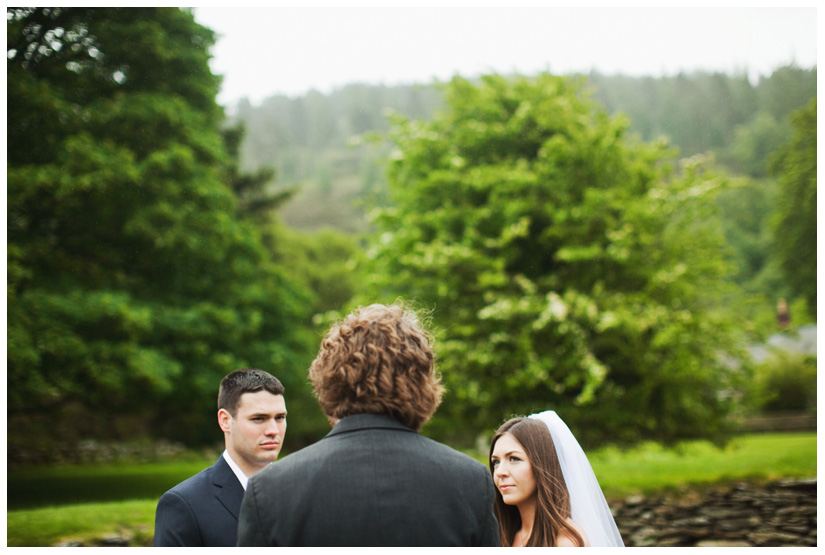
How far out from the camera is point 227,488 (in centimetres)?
266

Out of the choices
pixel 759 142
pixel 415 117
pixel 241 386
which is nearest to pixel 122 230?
pixel 241 386

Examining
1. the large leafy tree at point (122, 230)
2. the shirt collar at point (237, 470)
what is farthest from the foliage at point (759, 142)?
the shirt collar at point (237, 470)

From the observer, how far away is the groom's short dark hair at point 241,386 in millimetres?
2930

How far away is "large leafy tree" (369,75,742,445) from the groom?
8490mm

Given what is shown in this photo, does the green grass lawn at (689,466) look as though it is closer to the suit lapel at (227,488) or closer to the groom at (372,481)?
the suit lapel at (227,488)

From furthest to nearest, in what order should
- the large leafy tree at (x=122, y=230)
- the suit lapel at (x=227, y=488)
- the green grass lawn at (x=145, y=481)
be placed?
the large leafy tree at (x=122, y=230)
the green grass lawn at (x=145, y=481)
the suit lapel at (x=227, y=488)

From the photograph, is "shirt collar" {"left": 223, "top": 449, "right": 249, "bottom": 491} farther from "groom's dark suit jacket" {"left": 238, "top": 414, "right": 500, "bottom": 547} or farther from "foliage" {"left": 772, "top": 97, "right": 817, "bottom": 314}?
"foliage" {"left": 772, "top": 97, "right": 817, "bottom": 314}

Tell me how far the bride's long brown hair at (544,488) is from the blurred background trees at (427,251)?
267 inches

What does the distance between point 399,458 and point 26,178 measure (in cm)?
1062

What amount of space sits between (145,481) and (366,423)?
13.2m

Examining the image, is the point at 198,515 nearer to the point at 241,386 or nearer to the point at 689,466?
the point at 241,386

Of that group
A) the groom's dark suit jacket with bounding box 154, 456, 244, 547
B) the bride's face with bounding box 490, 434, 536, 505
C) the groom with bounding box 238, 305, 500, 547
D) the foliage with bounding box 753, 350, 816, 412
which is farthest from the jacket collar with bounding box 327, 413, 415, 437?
the foliage with bounding box 753, 350, 816, 412

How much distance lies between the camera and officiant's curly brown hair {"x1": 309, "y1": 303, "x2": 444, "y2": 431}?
1.85m

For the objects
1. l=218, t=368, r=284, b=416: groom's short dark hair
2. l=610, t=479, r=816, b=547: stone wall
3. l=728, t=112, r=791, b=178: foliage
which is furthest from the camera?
l=728, t=112, r=791, b=178: foliage
